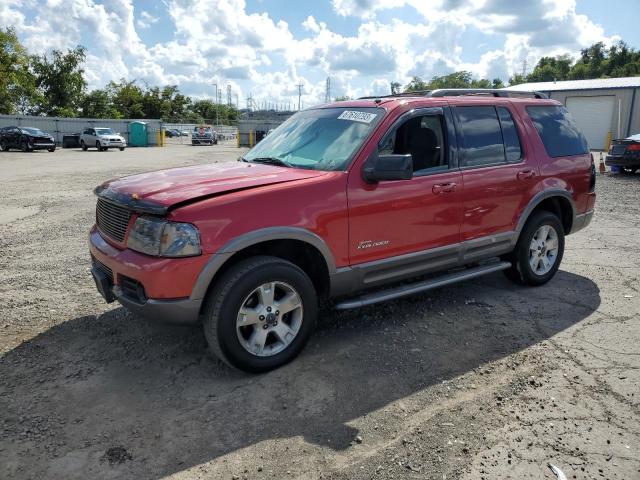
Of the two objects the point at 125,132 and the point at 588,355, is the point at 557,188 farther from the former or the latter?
the point at 125,132

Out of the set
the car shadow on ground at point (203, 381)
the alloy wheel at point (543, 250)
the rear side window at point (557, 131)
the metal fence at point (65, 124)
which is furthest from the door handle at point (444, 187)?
the metal fence at point (65, 124)

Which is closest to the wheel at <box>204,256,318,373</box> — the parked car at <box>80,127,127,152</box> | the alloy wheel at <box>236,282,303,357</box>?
the alloy wheel at <box>236,282,303,357</box>

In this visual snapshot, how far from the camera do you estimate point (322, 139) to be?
4336mm

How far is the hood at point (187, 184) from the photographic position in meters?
3.38

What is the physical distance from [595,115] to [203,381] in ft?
115

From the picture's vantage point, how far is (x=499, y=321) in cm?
463

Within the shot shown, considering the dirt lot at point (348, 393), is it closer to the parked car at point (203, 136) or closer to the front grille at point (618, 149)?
the front grille at point (618, 149)

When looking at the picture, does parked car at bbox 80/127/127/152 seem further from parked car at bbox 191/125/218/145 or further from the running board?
the running board

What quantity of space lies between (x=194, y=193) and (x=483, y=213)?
2703 mm

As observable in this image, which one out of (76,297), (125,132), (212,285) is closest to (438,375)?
(212,285)

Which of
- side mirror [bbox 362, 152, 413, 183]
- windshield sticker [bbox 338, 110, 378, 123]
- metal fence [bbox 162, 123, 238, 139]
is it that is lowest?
side mirror [bbox 362, 152, 413, 183]

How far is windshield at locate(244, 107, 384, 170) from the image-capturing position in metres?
4.06

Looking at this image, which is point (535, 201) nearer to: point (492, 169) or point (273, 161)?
point (492, 169)

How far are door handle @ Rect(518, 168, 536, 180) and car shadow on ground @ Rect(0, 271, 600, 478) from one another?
4.07ft
